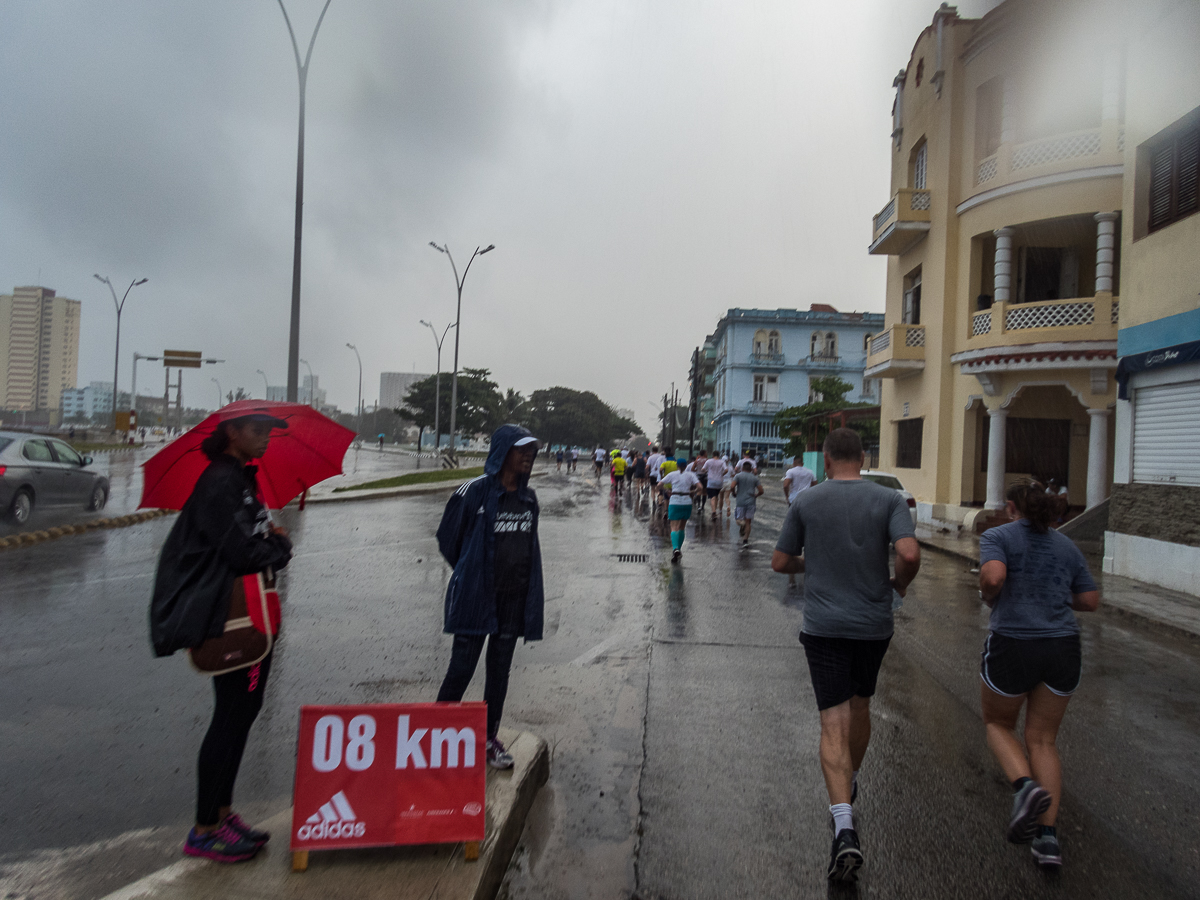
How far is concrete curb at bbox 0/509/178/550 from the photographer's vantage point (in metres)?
12.3

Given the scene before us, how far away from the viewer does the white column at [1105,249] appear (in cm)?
1792

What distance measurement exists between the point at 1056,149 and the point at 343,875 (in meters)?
21.1

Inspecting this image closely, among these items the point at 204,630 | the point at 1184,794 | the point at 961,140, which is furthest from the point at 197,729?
the point at 961,140

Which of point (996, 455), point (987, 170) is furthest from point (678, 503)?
point (987, 170)

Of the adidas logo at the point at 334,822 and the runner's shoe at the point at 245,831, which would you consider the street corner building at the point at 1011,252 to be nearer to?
the adidas logo at the point at 334,822

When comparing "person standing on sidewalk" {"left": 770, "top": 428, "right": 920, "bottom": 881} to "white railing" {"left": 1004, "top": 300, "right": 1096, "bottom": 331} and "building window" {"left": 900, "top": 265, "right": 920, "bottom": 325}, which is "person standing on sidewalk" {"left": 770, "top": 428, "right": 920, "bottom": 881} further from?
"building window" {"left": 900, "top": 265, "right": 920, "bottom": 325}

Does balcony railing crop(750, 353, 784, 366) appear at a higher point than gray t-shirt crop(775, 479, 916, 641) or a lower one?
higher

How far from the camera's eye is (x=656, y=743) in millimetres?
4875

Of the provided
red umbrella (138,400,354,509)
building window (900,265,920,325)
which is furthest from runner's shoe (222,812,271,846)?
building window (900,265,920,325)

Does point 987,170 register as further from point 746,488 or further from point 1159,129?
point 746,488

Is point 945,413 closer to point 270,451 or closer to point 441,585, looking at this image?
point 441,585

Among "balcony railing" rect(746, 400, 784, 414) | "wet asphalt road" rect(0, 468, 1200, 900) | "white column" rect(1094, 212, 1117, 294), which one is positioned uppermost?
"white column" rect(1094, 212, 1117, 294)

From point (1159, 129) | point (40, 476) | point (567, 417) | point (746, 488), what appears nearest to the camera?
point (1159, 129)

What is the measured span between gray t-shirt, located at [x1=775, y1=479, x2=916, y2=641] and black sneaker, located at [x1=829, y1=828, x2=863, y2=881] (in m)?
0.80
